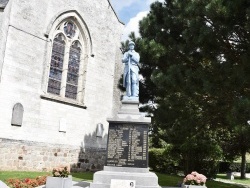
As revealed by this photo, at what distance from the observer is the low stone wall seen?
12375 mm

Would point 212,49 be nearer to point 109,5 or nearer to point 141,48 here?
point 141,48

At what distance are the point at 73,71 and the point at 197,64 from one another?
6.61m

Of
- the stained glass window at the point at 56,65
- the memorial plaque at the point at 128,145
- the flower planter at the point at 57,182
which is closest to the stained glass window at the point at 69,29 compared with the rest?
the stained glass window at the point at 56,65

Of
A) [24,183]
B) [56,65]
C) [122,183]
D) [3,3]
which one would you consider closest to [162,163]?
[56,65]

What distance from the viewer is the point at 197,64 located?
11852mm

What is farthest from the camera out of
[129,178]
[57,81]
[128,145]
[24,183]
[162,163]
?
[162,163]

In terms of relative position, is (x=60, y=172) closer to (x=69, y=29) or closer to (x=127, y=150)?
(x=127, y=150)

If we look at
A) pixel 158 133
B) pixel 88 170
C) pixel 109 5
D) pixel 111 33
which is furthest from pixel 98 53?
pixel 158 133

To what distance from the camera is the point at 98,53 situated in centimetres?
1675

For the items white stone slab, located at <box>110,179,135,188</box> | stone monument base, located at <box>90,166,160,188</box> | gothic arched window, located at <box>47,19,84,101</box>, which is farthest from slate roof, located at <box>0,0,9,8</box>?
white stone slab, located at <box>110,179,135,188</box>

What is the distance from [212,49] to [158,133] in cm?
1390

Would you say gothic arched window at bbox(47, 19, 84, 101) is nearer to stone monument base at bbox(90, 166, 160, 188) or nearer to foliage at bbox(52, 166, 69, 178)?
foliage at bbox(52, 166, 69, 178)

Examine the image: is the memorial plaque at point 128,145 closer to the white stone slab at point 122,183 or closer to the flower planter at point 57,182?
the white stone slab at point 122,183

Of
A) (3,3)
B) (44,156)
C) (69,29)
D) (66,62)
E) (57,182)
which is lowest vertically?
(57,182)
